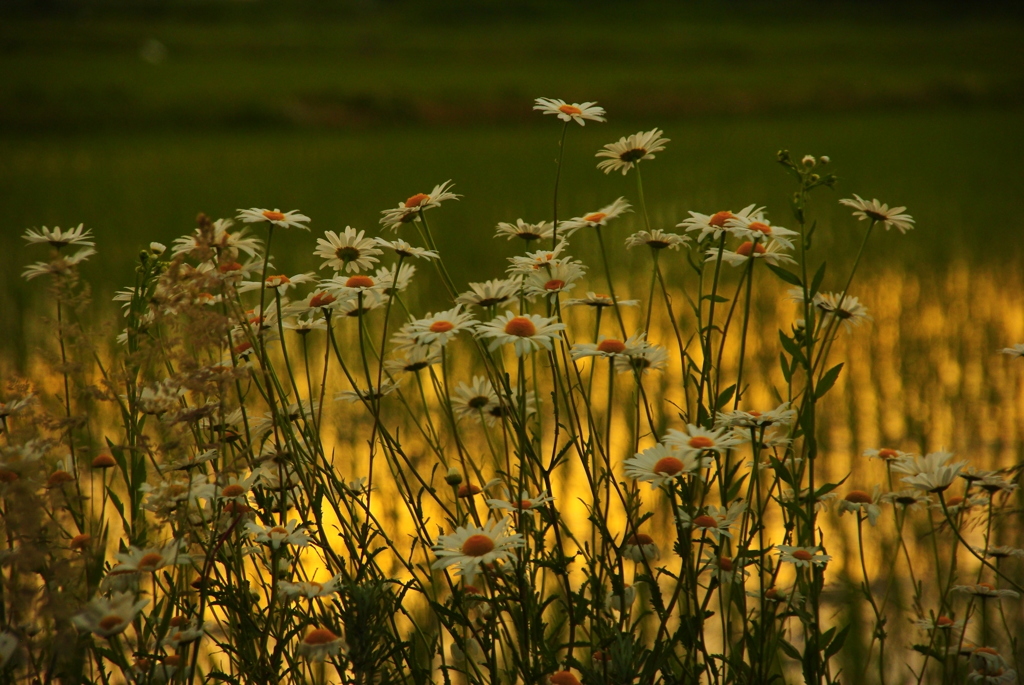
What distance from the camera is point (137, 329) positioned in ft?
3.95

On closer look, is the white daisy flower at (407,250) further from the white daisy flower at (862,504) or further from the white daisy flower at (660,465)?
the white daisy flower at (862,504)

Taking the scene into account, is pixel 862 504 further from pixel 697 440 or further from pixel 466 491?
pixel 466 491

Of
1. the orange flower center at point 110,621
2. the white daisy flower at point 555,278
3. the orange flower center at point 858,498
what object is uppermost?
the white daisy flower at point 555,278

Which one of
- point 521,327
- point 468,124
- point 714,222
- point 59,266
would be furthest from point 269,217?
point 468,124

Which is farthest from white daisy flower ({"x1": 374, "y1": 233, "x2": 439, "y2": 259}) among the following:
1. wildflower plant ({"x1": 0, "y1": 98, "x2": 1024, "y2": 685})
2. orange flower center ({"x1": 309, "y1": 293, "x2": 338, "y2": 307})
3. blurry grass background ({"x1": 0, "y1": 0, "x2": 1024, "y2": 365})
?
blurry grass background ({"x1": 0, "y1": 0, "x2": 1024, "y2": 365})

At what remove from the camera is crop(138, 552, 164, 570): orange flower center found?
3.63ft

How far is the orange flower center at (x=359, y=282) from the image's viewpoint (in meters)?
1.33

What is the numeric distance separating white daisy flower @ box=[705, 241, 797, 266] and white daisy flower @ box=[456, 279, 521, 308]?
30cm

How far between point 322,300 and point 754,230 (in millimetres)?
→ 622

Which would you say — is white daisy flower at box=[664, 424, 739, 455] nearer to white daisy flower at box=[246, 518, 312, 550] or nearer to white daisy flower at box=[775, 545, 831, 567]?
white daisy flower at box=[775, 545, 831, 567]

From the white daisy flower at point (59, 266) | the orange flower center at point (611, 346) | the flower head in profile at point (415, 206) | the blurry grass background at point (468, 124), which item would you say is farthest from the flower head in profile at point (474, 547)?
the blurry grass background at point (468, 124)

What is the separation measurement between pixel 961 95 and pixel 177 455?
71.0 feet

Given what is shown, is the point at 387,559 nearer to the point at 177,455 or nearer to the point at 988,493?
the point at 177,455

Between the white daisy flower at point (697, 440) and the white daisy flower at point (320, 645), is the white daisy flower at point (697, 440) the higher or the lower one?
the higher one
